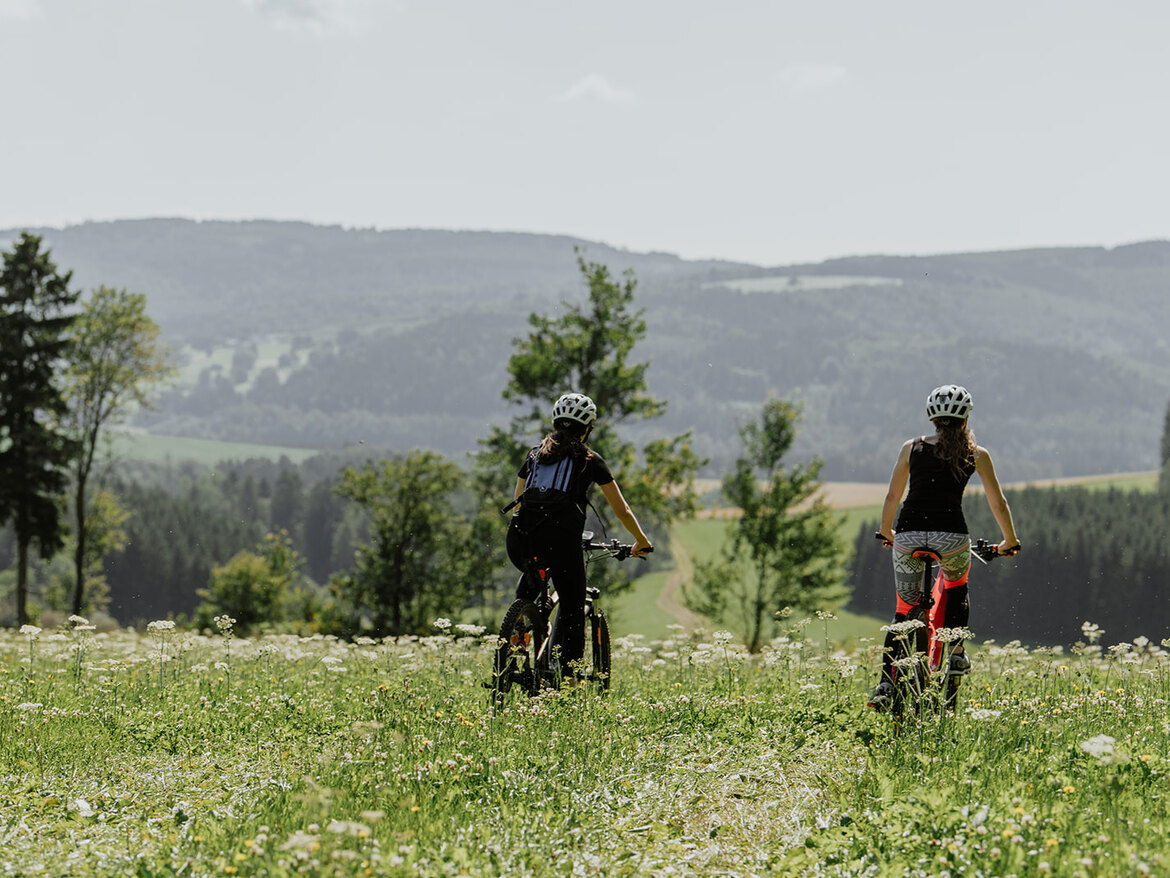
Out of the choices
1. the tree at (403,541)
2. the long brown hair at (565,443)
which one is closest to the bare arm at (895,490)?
the long brown hair at (565,443)

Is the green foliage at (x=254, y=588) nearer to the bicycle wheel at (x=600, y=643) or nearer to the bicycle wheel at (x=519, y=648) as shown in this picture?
the bicycle wheel at (x=600, y=643)

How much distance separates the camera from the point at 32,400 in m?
33.1

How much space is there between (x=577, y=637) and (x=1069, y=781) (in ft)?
12.1

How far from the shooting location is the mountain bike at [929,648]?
630 centimetres

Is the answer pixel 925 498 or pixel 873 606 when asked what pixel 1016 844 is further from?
pixel 873 606

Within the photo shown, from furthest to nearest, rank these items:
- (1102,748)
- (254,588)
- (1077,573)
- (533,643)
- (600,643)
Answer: (1077,573) → (254,588) → (600,643) → (533,643) → (1102,748)

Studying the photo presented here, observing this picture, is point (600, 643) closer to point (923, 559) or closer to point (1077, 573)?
point (923, 559)

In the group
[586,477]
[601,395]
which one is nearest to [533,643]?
[586,477]

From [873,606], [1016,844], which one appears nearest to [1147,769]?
[1016,844]

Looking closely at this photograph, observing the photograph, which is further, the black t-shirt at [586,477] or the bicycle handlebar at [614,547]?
the bicycle handlebar at [614,547]

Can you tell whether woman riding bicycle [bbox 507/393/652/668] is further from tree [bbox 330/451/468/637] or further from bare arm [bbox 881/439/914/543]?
tree [bbox 330/451/468/637]

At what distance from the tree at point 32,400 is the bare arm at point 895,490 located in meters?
32.3

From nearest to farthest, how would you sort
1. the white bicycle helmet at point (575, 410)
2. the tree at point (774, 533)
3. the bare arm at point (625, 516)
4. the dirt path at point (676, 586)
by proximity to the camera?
1. the bare arm at point (625, 516)
2. the white bicycle helmet at point (575, 410)
3. the tree at point (774, 533)
4. the dirt path at point (676, 586)

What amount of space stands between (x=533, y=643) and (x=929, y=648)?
2.91 m
